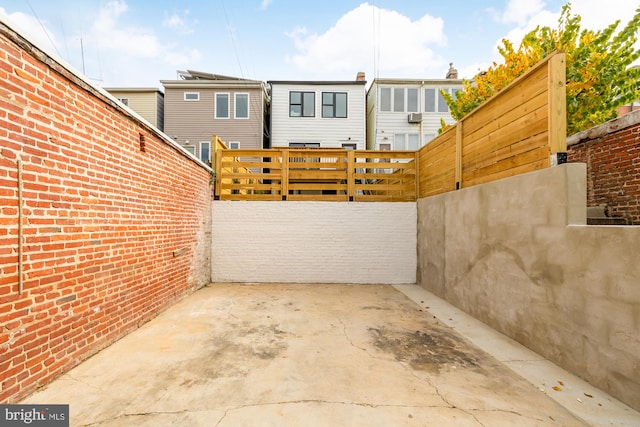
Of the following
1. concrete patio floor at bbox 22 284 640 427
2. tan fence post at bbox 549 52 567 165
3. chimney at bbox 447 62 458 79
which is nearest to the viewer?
concrete patio floor at bbox 22 284 640 427

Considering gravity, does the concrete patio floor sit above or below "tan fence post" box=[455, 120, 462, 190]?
below

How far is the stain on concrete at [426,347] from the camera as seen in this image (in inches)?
119

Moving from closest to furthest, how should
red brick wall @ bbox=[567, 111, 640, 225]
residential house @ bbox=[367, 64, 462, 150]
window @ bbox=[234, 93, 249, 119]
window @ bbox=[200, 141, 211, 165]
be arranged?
red brick wall @ bbox=[567, 111, 640, 225] < window @ bbox=[200, 141, 211, 165] < window @ bbox=[234, 93, 249, 119] < residential house @ bbox=[367, 64, 462, 150]

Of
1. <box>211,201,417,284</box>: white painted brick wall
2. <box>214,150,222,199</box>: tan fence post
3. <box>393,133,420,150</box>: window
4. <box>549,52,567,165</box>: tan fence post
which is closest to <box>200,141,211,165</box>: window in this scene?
<box>214,150,222,199</box>: tan fence post

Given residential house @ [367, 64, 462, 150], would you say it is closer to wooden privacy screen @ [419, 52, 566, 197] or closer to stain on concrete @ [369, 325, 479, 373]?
wooden privacy screen @ [419, 52, 566, 197]

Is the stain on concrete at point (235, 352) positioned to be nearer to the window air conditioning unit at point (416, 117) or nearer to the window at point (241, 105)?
the window at point (241, 105)

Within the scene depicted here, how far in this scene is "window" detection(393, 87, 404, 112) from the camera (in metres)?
15.2

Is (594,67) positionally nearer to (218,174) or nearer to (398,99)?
(398,99)

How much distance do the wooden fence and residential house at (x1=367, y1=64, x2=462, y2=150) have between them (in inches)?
319

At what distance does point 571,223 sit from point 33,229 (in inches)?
213

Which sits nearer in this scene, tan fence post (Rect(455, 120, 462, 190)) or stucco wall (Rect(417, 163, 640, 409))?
stucco wall (Rect(417, 163, 640, 409))

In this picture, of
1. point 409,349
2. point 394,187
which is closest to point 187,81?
point 394,187

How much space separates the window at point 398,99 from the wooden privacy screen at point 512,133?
33.8 ft

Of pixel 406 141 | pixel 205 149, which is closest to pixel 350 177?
pixel 406 141
